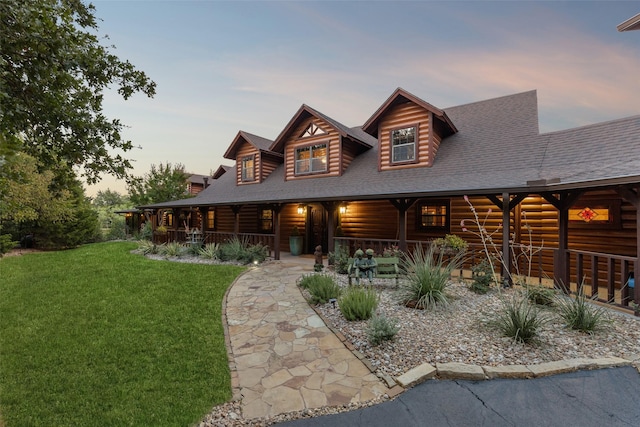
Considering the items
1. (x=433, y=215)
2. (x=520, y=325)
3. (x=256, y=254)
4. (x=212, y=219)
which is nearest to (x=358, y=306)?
(x=520, y=325)

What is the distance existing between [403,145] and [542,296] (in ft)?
22.5

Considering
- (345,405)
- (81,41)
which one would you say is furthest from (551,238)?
(81,41)

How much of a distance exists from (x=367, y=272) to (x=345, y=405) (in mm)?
3964

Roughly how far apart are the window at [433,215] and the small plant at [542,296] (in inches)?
177

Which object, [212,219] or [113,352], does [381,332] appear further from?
[212,219]

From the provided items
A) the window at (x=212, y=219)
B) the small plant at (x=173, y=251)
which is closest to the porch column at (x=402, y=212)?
the small plant at (x=173, y=251)

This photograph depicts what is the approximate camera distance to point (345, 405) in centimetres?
309

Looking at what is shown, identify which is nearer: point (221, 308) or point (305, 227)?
point (221, 308)

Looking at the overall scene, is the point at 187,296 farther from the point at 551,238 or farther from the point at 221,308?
the point at 551,238

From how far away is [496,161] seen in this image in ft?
28.8

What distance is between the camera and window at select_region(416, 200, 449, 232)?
10.1 m

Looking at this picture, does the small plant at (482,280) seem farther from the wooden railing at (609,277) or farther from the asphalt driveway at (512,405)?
the asphalt driveway at (512,405)

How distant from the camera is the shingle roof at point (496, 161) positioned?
6.84 meters

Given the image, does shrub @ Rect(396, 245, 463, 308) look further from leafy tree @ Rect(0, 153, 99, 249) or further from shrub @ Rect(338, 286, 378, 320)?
leafy tree @ Rect(0, 153, 99, 249)
